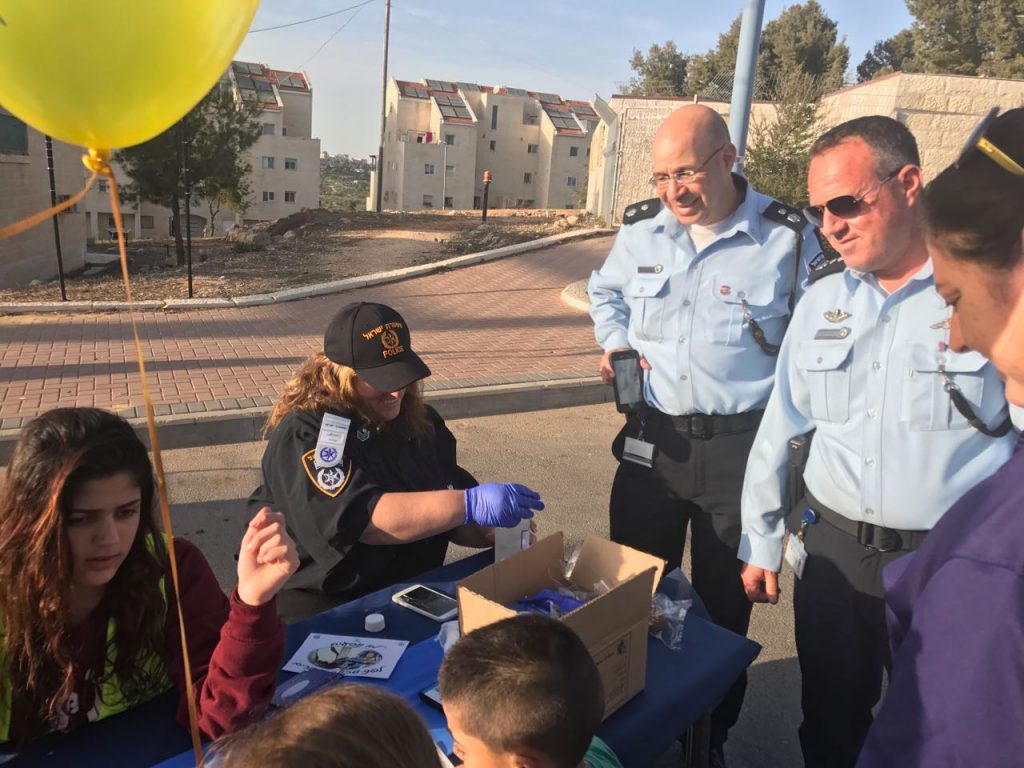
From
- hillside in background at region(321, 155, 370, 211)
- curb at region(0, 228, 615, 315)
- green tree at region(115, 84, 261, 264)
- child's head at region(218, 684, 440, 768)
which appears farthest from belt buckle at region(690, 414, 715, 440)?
hillside in background at region(321, 155, 370, 211)

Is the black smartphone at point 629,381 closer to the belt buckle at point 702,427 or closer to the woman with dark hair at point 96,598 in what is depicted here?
the belt buckle at point 702,427

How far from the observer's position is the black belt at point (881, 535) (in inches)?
82.7

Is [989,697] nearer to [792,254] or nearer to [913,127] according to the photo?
[792,254]

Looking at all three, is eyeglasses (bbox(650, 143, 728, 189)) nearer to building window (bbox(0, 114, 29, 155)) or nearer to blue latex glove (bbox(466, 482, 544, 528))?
blue latex glove (bbox(466, 482, 544, 528))

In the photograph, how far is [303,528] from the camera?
2.44 m

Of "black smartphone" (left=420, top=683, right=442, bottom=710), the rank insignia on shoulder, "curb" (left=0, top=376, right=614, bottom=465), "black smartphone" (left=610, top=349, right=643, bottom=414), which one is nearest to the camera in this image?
"black smartphone" (left=420, top=683, right=442, bottom=710)

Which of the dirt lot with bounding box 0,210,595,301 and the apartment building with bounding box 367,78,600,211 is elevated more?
the apartment building with bounding box 367,78,600,211

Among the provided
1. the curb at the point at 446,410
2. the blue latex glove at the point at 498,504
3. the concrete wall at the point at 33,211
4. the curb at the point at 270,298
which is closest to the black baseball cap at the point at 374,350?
the blue latex glove at the point at 498,504

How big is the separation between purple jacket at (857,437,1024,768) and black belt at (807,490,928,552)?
3.83 ft

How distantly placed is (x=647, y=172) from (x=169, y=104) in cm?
2023

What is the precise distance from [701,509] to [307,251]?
591 inches

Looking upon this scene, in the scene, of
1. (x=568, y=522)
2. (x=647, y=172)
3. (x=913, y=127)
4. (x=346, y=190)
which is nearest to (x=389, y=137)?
(x=346, y=190)

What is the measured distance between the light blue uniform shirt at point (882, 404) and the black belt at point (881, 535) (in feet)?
0.06

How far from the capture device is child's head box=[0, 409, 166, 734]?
1.69m
